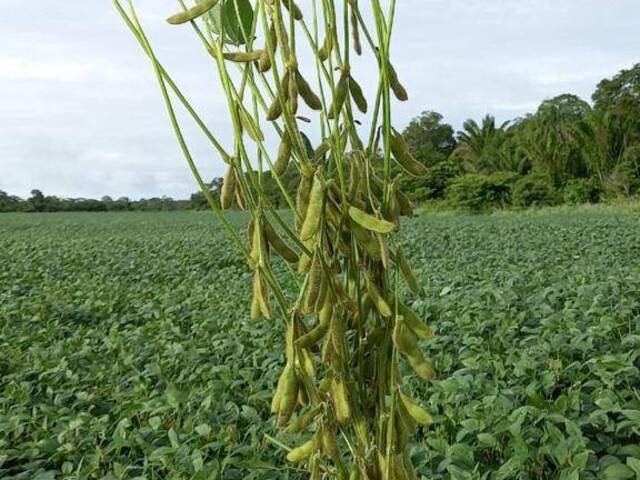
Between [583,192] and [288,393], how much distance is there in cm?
2721

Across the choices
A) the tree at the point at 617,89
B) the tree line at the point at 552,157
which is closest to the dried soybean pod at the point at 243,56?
the tree line at the point at 552,157

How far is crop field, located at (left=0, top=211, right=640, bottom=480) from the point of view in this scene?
2.03 m

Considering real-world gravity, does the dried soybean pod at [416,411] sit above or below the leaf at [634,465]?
above

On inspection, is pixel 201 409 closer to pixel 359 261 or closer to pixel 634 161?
pixel 359 261

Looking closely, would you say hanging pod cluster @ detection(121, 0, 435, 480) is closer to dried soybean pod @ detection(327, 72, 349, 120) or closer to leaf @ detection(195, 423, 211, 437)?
dried soybean pod @ detection(327, 72, 349, 120)

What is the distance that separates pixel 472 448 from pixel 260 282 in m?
1.37

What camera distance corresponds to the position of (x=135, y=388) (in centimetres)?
288

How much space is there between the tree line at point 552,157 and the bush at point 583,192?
0.04 meters

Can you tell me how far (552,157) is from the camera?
28688mm

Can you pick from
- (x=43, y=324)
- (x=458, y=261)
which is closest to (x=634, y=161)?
(x=458, y=261)

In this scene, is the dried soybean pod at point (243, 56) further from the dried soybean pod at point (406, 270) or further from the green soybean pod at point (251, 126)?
the dried soybean pod at point (406, 270)

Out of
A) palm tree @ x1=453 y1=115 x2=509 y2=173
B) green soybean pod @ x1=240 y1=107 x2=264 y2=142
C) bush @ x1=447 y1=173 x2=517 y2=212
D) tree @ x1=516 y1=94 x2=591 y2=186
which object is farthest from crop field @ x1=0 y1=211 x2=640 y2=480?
palm tree @ x1=453 y1=115 x2=509 y2=173

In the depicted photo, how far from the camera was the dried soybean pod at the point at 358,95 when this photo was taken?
2.92 ft

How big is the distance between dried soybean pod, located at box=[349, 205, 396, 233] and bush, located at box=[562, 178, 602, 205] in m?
26.9
